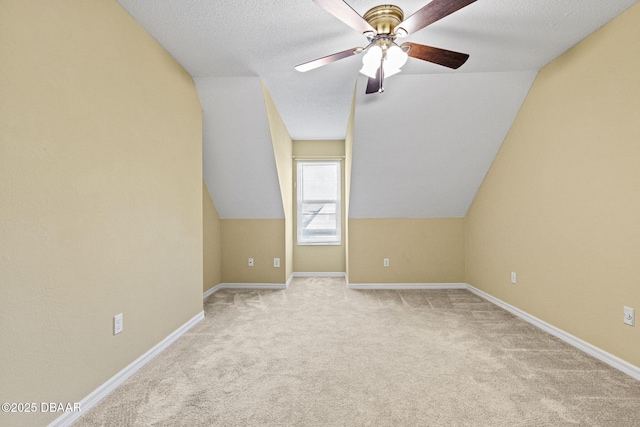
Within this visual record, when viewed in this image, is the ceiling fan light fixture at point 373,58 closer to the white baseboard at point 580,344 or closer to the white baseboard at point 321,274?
the white baseboard at point 580,344

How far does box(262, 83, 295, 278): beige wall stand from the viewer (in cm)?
344

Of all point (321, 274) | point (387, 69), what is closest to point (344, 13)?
point (387, 69)

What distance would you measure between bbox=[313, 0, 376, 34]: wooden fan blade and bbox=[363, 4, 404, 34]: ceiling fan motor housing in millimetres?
83

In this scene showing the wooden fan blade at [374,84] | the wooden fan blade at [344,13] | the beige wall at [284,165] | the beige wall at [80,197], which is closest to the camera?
the beige wall at [80,197]

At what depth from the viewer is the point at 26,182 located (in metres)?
1.33

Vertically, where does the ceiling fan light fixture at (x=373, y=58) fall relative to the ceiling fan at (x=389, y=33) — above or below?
below

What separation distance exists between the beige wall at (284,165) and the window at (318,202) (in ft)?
0.75

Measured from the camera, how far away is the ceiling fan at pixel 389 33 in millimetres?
1491

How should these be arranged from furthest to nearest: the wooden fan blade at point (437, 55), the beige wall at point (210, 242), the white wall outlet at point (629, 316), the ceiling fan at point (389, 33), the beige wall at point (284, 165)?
the beige wall at point (210, 242) < the beige wall at point (284, 165) < the white wall outlet at point (629, 316) < the wooden fan blade at point (437, 55) < the ceiling fan at point (389, 33)

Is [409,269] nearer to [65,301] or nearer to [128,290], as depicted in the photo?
[128,290]

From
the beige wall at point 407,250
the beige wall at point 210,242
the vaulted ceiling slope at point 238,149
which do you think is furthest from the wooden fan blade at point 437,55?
the beige wall at point 210,242

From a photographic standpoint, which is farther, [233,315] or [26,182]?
[233,315]

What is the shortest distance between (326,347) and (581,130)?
8.44 feet

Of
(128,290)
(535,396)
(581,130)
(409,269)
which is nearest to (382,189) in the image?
(409,269)
